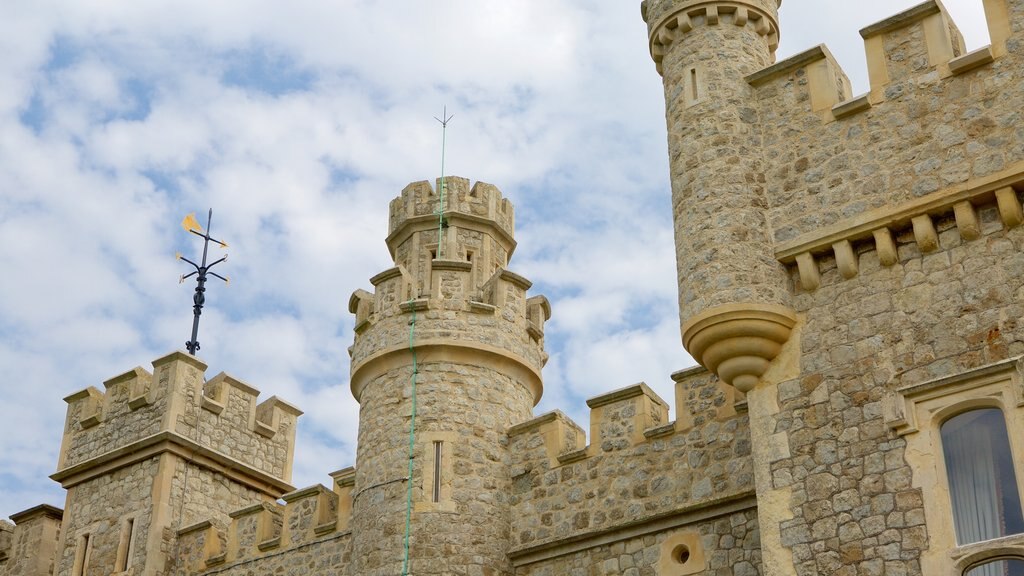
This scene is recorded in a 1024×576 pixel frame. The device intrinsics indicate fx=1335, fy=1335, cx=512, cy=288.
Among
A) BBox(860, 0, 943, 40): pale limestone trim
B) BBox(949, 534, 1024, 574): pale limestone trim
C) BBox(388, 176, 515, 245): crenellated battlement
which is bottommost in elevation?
BBox(949, 534, 1024, 574): pale limestone trim

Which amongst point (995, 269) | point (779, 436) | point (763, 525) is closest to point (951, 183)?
point (995, 269)

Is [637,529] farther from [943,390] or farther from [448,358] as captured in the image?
[943,390]

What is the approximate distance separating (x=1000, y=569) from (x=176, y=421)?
10524 millimetres

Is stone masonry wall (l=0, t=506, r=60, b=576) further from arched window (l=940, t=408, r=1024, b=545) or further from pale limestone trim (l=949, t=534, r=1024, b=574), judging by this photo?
pale limestone trim (l=949, t=534, r=1024, b=574)

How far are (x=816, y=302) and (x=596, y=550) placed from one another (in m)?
3.30

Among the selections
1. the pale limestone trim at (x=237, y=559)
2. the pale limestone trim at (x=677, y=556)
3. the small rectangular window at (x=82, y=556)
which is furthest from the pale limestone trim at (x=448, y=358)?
the small rectangular window at (x=82, y=556)

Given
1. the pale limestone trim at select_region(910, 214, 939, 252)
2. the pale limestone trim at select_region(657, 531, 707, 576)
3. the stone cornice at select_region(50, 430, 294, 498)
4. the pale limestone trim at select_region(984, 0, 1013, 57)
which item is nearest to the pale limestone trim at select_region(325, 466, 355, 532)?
the stone cornice at select_region(50, 430, 294, 498)

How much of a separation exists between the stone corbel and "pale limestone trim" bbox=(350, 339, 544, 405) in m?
3.69

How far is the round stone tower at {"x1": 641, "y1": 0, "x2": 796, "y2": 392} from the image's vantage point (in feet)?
33.2

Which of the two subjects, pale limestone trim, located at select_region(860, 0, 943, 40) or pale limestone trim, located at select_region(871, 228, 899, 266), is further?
pale limestone trim, located at select_region(860, 0, 943, 40)

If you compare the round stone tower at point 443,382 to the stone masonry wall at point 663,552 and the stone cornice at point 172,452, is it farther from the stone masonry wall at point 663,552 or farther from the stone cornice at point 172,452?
the stone cornice at point 172,452

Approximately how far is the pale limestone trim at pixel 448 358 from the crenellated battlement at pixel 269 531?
1294mm

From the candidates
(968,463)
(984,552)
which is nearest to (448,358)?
(968,463)

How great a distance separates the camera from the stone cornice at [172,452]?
16062 millimetres
